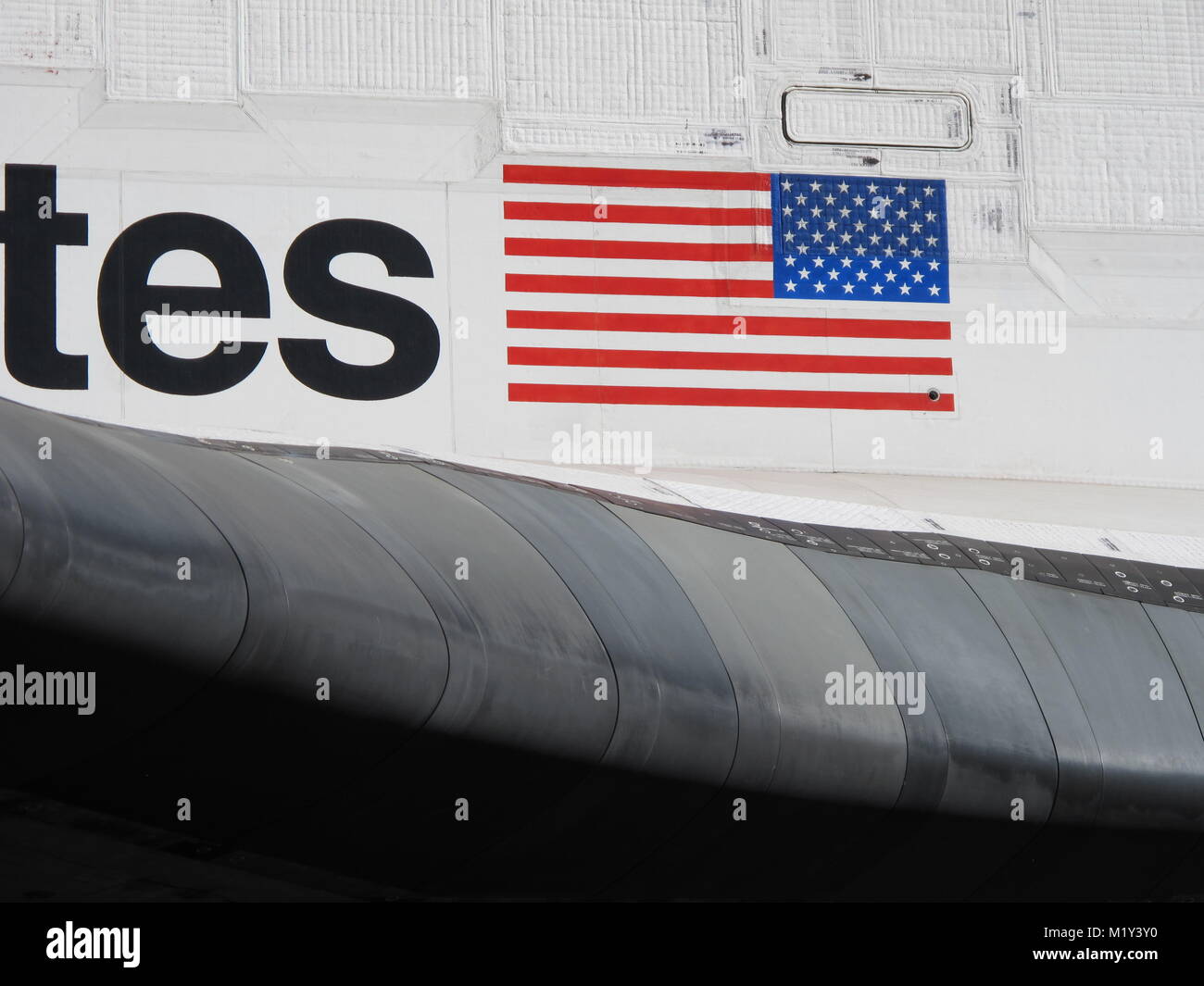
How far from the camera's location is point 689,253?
6531mm

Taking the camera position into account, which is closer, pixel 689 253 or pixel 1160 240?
pixel 689 253

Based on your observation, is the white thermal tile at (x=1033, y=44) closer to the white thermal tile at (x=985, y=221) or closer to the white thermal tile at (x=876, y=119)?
the white thermal tile at (x=876, y=119)

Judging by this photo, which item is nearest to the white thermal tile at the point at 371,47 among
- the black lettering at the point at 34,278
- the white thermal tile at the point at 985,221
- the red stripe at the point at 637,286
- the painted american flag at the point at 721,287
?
the painted american flag at the point at 721,287

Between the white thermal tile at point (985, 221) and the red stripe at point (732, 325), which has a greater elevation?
the white thermal tile at point (985, 221)

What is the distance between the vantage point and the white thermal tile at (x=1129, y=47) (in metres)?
7.07

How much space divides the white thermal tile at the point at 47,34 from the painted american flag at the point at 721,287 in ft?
6.25

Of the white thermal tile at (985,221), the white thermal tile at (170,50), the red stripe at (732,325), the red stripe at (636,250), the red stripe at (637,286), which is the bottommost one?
the red stripe at (732,325)

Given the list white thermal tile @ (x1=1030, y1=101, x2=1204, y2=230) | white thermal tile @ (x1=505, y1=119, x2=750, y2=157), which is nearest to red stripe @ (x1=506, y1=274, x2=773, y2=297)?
white thermal tile @ (x1=505, y1=119, x2=750, y2=157)

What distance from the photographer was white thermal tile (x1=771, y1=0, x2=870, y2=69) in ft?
22.3

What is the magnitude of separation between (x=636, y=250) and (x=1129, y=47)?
2.81m

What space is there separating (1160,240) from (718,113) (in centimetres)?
231

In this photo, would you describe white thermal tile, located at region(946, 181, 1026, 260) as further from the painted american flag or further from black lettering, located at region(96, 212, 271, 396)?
black lettering, located at region(96, 212, 271, 396)

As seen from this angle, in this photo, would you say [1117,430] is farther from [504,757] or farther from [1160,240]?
[504,757]
